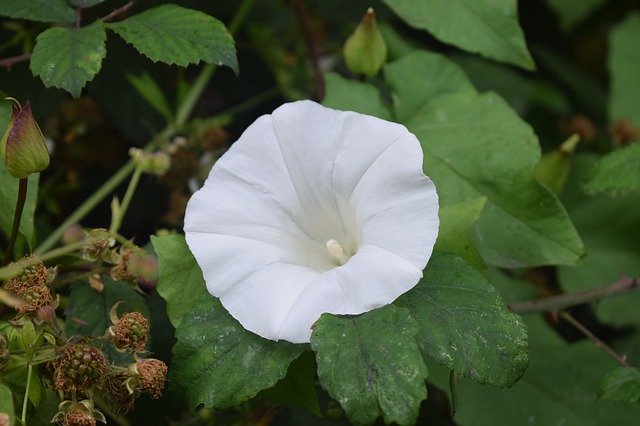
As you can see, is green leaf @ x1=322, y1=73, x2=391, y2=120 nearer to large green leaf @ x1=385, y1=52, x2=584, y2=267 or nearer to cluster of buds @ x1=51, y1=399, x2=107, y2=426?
large green leaf @ x1=385, y1=52, x2=584, y2=267

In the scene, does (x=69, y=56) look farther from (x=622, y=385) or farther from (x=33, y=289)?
(x=622, y=385)

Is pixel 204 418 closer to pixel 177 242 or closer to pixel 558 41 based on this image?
pixel 177 242

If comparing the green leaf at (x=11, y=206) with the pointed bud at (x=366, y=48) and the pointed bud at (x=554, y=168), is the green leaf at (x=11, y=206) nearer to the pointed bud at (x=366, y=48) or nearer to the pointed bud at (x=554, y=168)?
the pointed bud at (x=366, y=48)

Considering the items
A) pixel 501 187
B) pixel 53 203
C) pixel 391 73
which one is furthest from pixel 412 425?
pixel 53 203

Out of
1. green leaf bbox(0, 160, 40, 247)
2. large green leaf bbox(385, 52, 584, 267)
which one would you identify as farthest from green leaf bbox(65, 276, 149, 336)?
large green leaf bbox(385, 52, 584, 267)

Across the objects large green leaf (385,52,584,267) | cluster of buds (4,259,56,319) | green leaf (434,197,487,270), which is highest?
cluster of buds (4,259,56,319)

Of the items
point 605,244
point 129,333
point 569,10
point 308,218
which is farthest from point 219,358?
point 569,10

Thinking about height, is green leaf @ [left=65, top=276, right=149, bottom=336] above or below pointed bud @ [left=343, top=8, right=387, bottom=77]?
below
